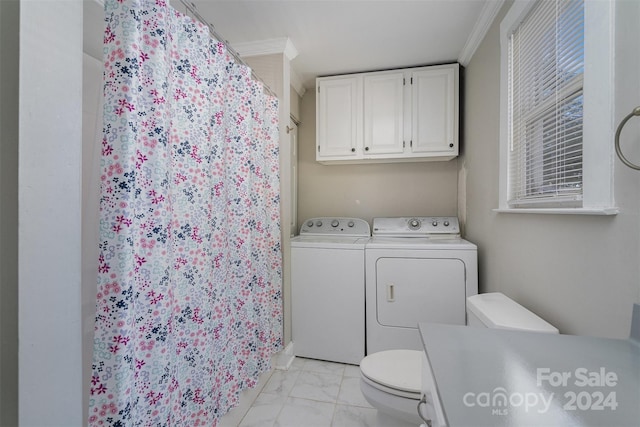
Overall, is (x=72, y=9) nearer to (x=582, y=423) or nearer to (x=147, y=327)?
Answer: (x=147, y=327)

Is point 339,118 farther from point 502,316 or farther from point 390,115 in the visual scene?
point 502,316

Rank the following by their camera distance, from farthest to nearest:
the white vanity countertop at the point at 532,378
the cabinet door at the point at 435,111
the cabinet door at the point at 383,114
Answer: the cabinet door at the point at 383,114 → the cabinet door at the point at 435,111 → the white vanity countertop at the point at 532,378

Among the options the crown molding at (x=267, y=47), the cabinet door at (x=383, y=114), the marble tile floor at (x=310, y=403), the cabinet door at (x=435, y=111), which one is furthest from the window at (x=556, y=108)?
the crown molding at (x=267, y=47)

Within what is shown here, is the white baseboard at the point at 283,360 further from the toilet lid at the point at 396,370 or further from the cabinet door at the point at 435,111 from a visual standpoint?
the cabinet door at the point at 435,111

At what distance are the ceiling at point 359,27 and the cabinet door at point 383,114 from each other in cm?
15

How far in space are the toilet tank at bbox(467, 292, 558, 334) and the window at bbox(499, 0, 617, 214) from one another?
0.47 metres

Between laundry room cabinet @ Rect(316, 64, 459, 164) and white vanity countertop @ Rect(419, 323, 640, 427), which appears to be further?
laundry room cabinet @ Rect(316, 64, 459, 164)

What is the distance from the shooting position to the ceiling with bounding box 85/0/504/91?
5.76 feet

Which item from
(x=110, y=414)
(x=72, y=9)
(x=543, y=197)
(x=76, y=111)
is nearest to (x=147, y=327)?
(x=110, y=414)

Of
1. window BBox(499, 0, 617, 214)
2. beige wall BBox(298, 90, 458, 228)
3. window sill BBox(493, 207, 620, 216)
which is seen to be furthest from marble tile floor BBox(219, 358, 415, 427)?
beige wall BBox(298, 90, 458, 228)

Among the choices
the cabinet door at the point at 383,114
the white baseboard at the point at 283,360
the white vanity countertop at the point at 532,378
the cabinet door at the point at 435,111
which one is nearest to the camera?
the white vanity countertop at the point at 532,378

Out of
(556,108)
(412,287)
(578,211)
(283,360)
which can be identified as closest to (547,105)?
(556,108)

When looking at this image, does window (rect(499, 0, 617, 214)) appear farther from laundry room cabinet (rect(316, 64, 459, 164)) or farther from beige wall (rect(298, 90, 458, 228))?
beige wall (rect(298, 90, 458, 228))

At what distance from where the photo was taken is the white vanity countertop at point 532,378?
44cm
